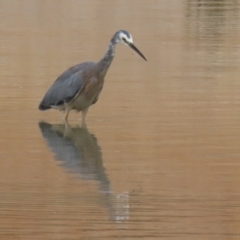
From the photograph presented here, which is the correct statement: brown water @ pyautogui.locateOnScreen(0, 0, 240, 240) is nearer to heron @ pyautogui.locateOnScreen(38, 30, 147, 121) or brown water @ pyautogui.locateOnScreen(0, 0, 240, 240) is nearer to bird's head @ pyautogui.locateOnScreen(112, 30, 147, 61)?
heron @ pyautogui.locateOnScreen(38, 30, 147, 121)

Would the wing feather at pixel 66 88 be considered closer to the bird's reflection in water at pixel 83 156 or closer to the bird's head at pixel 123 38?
the bird's reflection in water at pixel 83 156

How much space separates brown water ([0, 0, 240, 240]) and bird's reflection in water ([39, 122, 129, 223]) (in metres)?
0.01

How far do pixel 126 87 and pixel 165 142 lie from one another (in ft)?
11.0

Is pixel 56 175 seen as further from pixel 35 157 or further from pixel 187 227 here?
pixel 187 227

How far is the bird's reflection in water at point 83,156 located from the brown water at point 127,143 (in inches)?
0.5

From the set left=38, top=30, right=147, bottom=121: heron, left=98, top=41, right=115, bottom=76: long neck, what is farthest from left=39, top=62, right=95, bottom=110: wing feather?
left=98, top=41, right=115, bottom=76: long neck

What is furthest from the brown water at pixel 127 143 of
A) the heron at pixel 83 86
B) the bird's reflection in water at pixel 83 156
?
the heron at pixel 83 86

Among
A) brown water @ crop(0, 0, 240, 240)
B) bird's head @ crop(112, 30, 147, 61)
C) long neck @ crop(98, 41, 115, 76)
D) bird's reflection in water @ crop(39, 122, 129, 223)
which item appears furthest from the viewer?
long neck @ crop(98, 41, 115, 76)

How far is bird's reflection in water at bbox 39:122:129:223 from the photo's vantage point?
330 inches

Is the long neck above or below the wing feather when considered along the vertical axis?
above

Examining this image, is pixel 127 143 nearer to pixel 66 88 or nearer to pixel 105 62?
pixel 105 62

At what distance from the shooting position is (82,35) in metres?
19.9

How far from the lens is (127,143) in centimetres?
1077

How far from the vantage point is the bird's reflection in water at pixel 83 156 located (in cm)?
838
